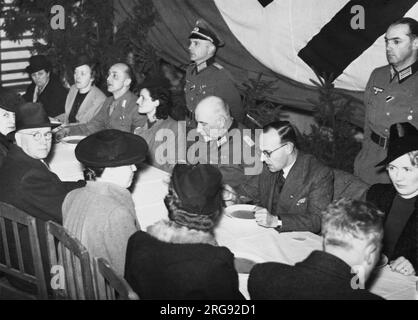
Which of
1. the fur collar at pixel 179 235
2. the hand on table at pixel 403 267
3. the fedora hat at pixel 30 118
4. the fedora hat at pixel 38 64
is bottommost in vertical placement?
the hand on table at pixel 403 267

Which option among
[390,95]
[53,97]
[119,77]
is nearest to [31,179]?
[119,77]

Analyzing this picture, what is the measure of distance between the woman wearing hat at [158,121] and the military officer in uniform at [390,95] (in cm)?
136

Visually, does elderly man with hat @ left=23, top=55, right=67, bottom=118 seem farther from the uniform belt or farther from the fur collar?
the fur collar

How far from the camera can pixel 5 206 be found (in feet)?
8.16

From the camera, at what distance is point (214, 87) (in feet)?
15.6

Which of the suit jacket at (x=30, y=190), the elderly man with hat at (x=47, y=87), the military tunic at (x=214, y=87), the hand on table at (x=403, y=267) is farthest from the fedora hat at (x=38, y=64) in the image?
the hand on table at (x=403, y=267)

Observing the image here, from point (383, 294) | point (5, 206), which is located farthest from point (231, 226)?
point (5, 206)

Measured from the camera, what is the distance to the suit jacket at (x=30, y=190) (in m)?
2.84

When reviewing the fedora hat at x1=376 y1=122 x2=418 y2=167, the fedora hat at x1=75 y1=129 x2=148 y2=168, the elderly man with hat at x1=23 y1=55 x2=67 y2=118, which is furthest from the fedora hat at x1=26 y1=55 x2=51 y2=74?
the fedora hat at x1=376 y1=122 x2=418 y2=167

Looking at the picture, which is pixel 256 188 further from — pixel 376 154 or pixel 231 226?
pixel 376 154

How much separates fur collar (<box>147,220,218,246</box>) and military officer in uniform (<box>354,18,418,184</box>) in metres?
2.09

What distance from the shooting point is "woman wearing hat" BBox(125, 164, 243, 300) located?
195 centimetres

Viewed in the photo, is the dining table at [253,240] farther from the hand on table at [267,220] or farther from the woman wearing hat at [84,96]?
the woman wearing hat at [84,96]

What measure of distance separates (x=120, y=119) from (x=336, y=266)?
3.22 meters
